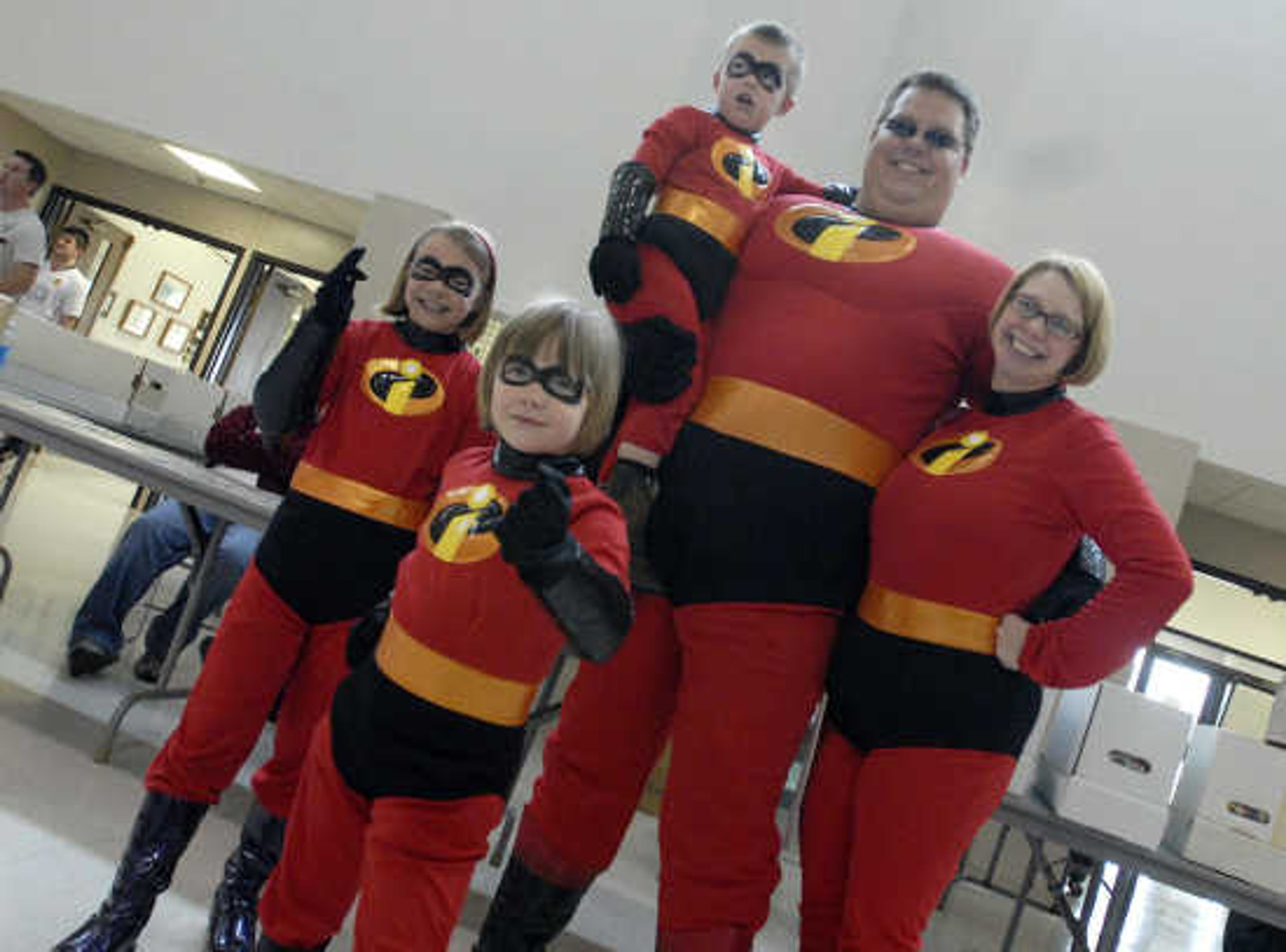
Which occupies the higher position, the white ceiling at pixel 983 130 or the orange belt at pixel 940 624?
the white ceiling at pixel 983 130

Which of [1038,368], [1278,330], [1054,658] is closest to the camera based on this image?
[1054,658]

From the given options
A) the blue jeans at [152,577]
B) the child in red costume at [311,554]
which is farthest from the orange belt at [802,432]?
the blue jeans at [152,577]

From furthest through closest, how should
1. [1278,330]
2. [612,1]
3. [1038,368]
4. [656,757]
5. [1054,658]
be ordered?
[612,1] < [1278,330] < [656,757] < [1038,368] < [1054,658]

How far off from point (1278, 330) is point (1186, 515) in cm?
180

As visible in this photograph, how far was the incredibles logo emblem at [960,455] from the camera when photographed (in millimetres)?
1262

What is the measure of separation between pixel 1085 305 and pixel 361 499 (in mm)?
1196

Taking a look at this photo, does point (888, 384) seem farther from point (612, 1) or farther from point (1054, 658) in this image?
point (612, 1)

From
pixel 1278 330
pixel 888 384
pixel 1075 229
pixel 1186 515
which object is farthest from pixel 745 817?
pixel 1186 515

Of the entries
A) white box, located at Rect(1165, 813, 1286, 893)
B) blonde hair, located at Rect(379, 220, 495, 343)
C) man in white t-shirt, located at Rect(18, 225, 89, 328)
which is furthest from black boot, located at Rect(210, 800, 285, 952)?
man in white t-shirt, located at Rect(18, 225, 89, 328)

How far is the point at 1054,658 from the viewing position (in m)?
1.14

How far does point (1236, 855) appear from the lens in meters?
2.08

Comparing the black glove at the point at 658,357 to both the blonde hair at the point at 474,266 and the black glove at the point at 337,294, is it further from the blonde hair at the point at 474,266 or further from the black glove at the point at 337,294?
the black glove at the point at 337,294

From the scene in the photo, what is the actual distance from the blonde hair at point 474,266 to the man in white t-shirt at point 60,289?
4226mm

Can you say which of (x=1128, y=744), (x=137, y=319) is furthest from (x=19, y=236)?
(x=137, y=319)
